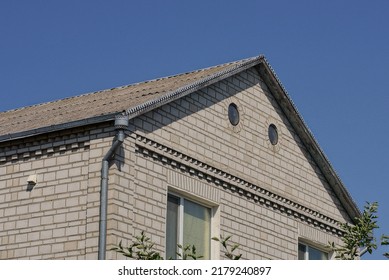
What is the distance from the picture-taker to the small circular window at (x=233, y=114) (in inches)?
861

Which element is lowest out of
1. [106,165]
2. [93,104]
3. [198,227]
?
[198,227]

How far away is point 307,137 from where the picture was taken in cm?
2409

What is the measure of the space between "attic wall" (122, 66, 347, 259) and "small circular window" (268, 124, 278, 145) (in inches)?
5.2

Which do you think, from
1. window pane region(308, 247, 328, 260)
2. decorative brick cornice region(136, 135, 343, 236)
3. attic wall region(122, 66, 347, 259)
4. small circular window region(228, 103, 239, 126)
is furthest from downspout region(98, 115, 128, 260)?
window pane region(308, 247, 328, 260)

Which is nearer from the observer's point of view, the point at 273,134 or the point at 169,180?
the point at 169,180

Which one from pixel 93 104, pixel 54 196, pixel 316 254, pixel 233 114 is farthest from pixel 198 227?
pixel 316 254

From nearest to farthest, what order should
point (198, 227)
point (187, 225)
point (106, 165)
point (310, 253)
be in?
point (106, 165) < point (187, 225) < point (198, 227) < point (310, 253)

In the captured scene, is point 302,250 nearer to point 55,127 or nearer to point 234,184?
point 234,184

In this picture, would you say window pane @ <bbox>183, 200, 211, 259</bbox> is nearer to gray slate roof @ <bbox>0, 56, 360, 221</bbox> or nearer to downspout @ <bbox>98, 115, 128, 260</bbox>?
gray slate roof @ <bbox>0, 56, 360, 221</bbox>

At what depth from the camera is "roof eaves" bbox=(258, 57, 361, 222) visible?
23.3 metres

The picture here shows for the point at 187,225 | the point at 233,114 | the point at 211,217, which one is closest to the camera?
the point at 187,225

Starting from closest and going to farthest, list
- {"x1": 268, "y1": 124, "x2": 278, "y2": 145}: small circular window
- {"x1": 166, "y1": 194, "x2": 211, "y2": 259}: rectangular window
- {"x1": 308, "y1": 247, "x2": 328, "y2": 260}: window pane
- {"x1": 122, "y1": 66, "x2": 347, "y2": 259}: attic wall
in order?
{"x1": 122, "y1": 66, "x2": 347, "y2": 259}: attic wall < {"x1": 166, "y1": 194, "x2": 211, "y2": 259}: rectangular window < {"x1": 268, "y1": 124, "x2": 278, "y2": 145}: small circular window < {"x1": 308, "y1": 247, "x2": 328, "y2": 260}: window pane

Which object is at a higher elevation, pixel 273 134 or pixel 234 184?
pixel 273 134

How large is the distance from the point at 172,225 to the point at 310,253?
5178 millimetres
